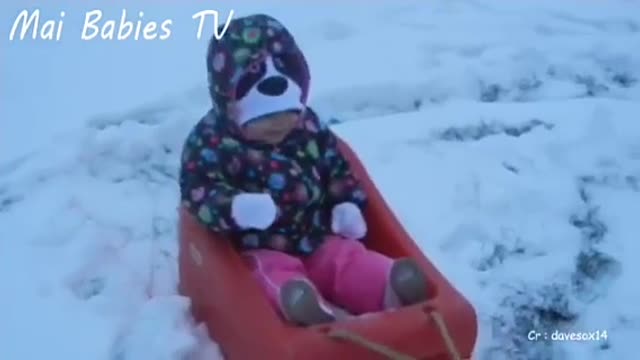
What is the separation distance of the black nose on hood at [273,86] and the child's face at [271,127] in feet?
0.12

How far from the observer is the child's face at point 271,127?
6.39ft

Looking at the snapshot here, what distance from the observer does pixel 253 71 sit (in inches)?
75.5

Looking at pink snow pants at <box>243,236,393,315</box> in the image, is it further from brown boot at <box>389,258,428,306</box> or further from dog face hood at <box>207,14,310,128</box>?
dog face hood at <box>207,14,310,128</box>

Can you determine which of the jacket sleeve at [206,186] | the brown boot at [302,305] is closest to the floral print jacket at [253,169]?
the jacket sleeve at [206,186]

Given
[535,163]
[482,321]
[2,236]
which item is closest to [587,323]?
[482,321]

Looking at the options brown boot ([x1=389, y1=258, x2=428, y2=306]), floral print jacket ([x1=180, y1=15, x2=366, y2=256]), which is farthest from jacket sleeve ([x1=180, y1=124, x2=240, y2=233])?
brown boot ([x1=389, y1=258, x2=428, y2=306])

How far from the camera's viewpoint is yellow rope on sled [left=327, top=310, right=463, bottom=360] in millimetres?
1654

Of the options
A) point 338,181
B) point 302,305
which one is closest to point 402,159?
point 338,181

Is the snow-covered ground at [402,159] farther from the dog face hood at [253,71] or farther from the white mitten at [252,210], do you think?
the dog face hood at [253,71]

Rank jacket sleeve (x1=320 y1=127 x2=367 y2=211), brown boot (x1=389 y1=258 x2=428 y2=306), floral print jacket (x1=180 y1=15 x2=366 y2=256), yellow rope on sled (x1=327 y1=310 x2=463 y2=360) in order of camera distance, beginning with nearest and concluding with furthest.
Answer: yellow rope on sled (x1=327 y1=310 x2=463 y2=360) < brown boot (x1=389 y1=258 x2=428 y2=306) < floral print jacket (x1=180 y1=15 x2=366 y2=256) < jacket sleeve (x1=320 y1=127 x2=367 y2=211)

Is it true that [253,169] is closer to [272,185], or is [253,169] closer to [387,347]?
[272,185]

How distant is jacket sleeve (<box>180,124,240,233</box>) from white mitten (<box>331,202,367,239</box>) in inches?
6.8

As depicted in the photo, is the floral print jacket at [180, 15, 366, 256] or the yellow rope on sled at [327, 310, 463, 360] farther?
the floral print jacket at [180, 15, 366, 256]

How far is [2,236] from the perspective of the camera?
2266 mm
